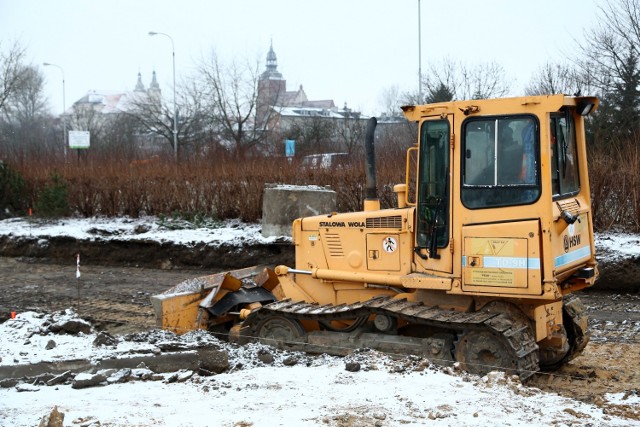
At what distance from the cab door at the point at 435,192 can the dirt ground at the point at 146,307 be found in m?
1.58

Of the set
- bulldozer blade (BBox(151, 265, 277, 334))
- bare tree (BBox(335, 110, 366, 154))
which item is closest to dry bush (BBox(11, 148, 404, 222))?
bulldozer blade (BBox(151, 265, 277, 334))

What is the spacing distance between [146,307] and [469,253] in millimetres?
7183

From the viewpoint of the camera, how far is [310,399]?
6.66 m

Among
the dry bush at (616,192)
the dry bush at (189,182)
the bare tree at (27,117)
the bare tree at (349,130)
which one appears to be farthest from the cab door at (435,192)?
the bare tree at (27,117)

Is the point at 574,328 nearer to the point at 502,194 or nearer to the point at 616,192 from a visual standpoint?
the point at 502,194

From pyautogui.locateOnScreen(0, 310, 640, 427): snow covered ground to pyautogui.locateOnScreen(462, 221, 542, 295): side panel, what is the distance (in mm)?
859

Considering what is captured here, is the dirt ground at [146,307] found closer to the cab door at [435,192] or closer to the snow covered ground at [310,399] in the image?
the snow covered ground at [310,399]

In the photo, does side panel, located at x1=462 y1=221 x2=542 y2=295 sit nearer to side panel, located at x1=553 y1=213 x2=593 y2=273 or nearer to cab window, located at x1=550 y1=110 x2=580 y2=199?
side panel, located at x1=553 y1=213 x2=593 y2=273

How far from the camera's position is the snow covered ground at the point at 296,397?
20.0 feet

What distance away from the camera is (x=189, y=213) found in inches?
814

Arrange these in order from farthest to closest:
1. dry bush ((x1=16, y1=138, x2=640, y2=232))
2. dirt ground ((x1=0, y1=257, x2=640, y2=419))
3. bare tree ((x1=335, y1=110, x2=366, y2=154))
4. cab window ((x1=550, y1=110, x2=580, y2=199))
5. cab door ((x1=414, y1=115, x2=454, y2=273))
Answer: bare tree ((x1=335, y1=110, x2=366, y2=154)) → dry bush ((x1=16, y1=138, x2=640, y2=232)) → dirt ground ((x1=0, y1=257, x2=640, y2=419)) → cab door ((x1=414, y1=115, x2=454, y2=273)) → cab window ((x1=550, y1=110, x2=580, y2=199))

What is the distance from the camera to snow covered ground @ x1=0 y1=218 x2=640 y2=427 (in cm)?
610

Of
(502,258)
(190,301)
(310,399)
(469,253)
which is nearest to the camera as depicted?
(310,399)

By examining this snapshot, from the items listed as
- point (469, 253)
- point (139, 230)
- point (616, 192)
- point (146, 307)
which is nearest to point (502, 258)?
point (469, 253)
